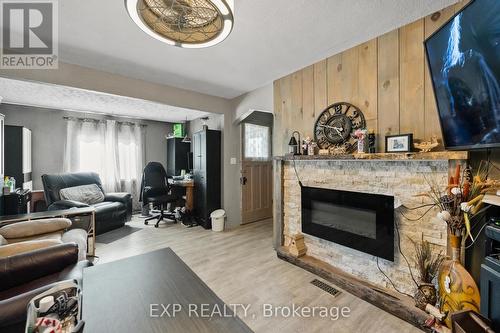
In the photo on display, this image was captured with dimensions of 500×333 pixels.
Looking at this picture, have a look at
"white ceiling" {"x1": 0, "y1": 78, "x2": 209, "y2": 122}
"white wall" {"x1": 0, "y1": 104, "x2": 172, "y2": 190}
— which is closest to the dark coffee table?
"white ceiling" {"x1": 0, "y1": 78, "x2": 209, "y2": 122}

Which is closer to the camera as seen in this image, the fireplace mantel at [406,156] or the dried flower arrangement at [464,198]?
the dried flower arrangement at [464,198]

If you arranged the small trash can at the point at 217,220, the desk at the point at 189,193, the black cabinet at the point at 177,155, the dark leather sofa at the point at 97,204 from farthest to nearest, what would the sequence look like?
the black cabinet at the point at 177,155, the desk at the point at 189,193, the small trash can at the point at 217,220, the dark leather sofa at the point at 97,204

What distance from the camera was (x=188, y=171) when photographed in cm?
554

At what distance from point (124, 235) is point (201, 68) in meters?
3.03

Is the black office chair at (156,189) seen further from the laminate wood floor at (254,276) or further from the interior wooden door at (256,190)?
the interior wooden door at (256,190)

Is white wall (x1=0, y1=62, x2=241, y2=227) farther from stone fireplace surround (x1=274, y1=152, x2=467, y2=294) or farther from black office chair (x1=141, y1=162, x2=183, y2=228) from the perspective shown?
stone fireplace surround (x1=274, y1=152, x2=467, y2=294)

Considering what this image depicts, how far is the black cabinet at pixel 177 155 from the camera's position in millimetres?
5320

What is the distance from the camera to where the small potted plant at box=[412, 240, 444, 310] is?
1.56 meters

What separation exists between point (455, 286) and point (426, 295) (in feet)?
0.90

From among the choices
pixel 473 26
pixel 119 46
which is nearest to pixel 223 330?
pixel 473 26

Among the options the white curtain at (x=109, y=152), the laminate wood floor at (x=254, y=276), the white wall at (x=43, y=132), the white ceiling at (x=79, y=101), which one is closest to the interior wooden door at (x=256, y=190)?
the laminate wood floor at (x=254, y=276)

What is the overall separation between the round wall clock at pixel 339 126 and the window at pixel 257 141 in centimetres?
205

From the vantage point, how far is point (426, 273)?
63.4 inches

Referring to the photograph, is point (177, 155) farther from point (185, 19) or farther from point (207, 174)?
point (185, 19)
